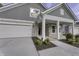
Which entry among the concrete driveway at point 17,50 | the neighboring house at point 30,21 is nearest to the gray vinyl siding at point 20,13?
the neighboring house at point 30,21

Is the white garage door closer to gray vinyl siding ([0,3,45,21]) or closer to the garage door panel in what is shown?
the garage door panel

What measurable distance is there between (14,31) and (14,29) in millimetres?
263

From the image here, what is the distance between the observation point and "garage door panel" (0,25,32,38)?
36.6 feet

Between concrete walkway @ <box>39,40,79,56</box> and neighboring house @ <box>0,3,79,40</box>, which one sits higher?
neighboring house @ <box>0,3,79,40</box>

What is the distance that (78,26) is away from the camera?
809 inches

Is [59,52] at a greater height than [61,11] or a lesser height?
lesser

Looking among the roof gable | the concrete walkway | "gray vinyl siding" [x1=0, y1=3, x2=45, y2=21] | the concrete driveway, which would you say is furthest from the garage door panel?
the concrete walkway

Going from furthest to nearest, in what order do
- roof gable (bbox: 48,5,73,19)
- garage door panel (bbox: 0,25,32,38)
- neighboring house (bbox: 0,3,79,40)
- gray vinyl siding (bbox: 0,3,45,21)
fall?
roof gable (bbox: 48,5,73,19)
gray vinyl siding (bbox: 0,3,45,21)
neighboring house (bbox: 0,3,79,40)
garage door panel (bbox: 0,25,32,38)

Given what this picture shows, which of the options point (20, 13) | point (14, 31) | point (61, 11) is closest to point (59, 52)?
point (14, 31)

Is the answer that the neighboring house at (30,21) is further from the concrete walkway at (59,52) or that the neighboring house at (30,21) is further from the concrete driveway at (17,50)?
the concrete walkway at (59,52)

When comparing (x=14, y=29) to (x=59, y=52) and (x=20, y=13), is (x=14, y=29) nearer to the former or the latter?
(x=20, y=13)

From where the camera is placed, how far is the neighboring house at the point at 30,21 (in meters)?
11.5

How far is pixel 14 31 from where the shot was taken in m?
11.7

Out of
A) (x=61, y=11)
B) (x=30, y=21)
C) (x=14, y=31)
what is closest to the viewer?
(x=14, y=31)
